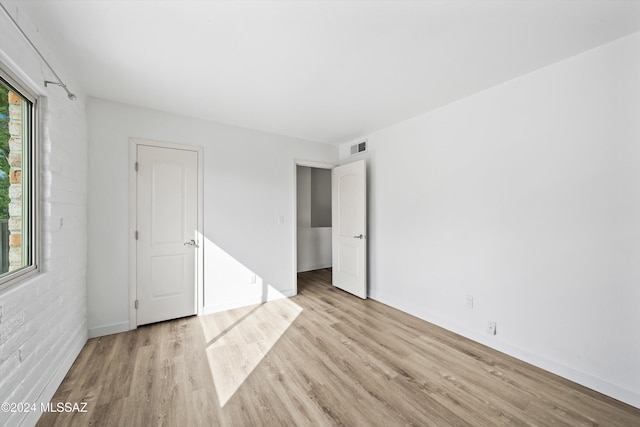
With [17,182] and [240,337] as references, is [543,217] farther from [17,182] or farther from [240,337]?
[17,182]

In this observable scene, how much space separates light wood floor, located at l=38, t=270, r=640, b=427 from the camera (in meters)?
1.64

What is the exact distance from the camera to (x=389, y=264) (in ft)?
11.9

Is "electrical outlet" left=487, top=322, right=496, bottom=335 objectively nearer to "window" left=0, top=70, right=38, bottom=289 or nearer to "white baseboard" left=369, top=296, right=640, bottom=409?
"white baseboard" left=369, top=296, right=640, bottom=409

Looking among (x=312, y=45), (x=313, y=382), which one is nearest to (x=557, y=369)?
(x=313, y=382)

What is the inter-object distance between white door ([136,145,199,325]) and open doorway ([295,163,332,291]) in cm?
262

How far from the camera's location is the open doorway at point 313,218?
563 centimetres

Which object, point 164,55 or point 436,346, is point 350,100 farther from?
point 436,346

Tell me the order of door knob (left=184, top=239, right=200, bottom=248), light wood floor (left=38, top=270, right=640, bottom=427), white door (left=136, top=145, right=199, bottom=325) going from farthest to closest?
1. door knob (left=184, top=239, right=200, bottom=248)
2. white door (left=136, top=145, right=199, bottom=325)
3. light wood floor (left=38, top=270, right=640, bottom=427)

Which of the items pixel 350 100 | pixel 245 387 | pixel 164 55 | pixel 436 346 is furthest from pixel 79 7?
pixel 436 346

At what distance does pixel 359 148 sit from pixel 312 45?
2.33m

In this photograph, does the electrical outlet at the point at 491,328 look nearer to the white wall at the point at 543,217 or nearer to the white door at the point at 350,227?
the white wall at the point at 543,217

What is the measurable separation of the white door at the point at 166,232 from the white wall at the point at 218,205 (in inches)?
5.4

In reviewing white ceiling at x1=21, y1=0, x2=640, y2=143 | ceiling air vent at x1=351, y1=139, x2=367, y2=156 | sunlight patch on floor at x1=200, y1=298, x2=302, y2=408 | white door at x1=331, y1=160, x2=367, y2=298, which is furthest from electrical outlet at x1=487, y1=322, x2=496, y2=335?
ceiling air vent at x1=351, y1=139, x2=367, y2=156

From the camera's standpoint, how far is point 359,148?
4.07 metres
